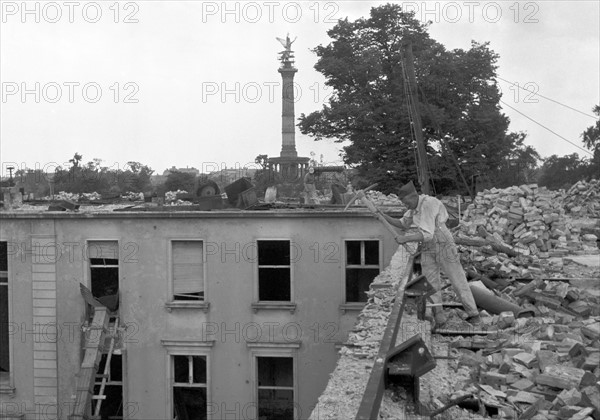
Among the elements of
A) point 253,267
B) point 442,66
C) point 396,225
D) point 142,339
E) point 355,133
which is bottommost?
point 142,339

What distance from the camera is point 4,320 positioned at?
19.3 metres

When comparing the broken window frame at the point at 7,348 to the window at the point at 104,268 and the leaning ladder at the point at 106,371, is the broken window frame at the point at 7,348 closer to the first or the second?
the window at the point at 104,268

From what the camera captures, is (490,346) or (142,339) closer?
(490,346)

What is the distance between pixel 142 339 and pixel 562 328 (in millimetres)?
14780

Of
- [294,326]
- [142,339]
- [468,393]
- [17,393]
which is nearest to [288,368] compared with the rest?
[294,326]

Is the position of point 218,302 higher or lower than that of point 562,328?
lower

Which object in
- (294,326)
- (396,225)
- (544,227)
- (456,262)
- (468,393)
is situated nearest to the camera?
(468,393)

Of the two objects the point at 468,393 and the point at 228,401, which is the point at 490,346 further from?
the point at 228,401

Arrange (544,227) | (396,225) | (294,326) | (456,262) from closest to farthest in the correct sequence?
(456,262)
(396,225)
(544,227)
(294,326)

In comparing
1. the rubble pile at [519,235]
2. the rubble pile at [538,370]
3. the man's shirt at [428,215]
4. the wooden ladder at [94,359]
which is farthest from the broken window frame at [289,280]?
the rubble pile at [538,370]

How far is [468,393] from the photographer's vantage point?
396 centimetres

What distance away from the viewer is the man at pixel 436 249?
604cm

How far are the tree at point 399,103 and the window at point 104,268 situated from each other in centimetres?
1283

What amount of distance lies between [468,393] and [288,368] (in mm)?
14613
